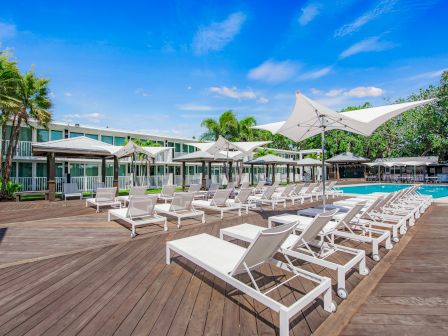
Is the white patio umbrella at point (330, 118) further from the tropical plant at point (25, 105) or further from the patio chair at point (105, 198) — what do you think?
the tropical plant at point (25, 105)

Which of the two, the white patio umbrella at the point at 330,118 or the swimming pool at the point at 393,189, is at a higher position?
the white patio umbrella at the point at 330,118

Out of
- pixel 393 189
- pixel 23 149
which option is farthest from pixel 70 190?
pixel 393 189

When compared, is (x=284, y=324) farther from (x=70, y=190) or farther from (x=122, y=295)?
(x=70, y=190)

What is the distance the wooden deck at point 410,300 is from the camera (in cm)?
223

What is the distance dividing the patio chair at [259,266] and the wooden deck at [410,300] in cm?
40

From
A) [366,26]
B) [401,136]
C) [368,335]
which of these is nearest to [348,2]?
[366,26]

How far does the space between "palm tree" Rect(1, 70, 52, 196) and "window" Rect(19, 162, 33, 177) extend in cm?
404

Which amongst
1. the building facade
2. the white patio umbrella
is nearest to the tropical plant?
the building facade

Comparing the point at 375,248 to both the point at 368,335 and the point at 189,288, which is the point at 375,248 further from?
the point at 189,288

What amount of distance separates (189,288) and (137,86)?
20537mm

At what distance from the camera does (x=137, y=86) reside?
2025 centimetres

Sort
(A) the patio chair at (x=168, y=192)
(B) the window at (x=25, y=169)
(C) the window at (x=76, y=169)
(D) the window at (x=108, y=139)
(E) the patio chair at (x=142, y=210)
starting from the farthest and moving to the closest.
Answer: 1. (D) the window at (x=108, y=139)
2. (C) the window at (x=76, y=169)
3. (B) the window at (x=25, y=169)
4. (A) the patio chair at (x=168, y=192)
5. (E) the patio chair at (x=142, y=210)

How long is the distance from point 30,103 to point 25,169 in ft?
21.1

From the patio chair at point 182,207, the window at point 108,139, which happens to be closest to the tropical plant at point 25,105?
the window at point 108,139
